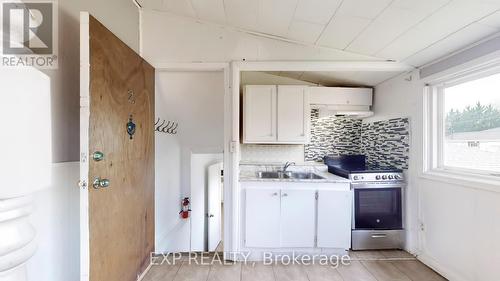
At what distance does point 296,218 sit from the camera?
2314 mm

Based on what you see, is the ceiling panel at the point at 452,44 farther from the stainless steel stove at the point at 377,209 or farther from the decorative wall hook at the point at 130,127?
the decorative wall hook at the point at 130,127

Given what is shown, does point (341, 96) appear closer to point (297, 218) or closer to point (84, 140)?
point (297, 218)

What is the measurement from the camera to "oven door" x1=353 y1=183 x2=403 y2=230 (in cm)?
245

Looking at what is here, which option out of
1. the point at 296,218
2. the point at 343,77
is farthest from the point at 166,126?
the point at 343,77

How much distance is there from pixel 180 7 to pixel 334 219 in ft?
8.42

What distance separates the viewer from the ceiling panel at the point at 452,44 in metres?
1.56

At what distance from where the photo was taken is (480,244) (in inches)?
66.7

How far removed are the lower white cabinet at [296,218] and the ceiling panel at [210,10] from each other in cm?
169

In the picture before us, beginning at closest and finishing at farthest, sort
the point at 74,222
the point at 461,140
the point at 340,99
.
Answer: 1. the point at 74,222
2. the point at 461,140
3. the point at 340,99

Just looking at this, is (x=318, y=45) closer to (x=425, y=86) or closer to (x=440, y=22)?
(x=440, y=22)

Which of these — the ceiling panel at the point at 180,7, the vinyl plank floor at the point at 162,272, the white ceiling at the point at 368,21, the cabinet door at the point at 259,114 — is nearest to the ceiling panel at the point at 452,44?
the white ceiling at the point at 368,21

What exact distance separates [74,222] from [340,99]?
118 inches

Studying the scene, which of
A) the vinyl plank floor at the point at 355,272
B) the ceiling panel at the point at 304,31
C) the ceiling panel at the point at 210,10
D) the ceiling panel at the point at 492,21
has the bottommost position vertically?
the vinyl plank floor at the point at 355,272

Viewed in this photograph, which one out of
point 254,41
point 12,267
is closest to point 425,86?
point 254,41
